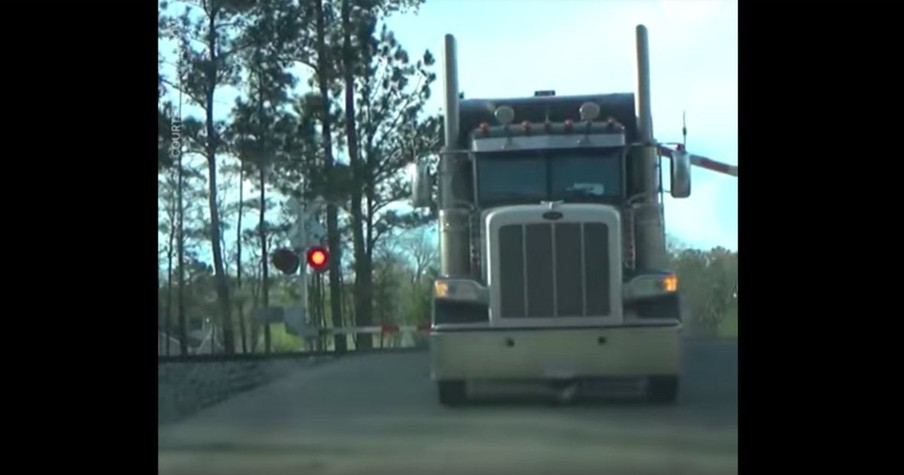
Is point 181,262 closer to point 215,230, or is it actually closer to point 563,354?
point 215,230

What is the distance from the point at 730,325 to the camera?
7.71 m

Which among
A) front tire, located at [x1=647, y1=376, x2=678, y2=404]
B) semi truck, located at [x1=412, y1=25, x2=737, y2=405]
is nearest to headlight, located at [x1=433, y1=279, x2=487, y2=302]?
semi truck, located at [x1=412, y1=25, x2=737, y2=405]

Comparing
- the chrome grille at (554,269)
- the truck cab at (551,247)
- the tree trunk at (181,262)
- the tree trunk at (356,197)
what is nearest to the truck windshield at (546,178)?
the truck cab at (551,247)

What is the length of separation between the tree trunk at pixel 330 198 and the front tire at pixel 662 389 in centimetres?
157

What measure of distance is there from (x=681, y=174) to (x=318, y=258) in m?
1.90

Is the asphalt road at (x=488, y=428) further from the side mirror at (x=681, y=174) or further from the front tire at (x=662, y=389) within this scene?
the side mirror at (x=681, y=174)

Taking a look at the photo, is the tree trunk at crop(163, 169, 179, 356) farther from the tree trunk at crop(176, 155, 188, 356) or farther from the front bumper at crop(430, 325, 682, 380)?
the front bumper at crop(430, 325, 682, 380)

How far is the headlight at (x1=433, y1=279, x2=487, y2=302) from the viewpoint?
7.86 m

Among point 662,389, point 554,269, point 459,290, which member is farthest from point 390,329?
point 662,389
